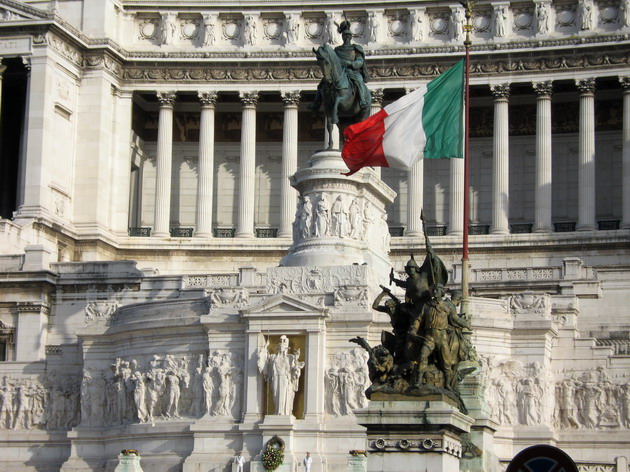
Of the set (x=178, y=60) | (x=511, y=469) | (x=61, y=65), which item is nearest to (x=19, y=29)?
(x=61, y=65)

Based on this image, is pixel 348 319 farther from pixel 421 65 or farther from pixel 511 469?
pixel 421 65

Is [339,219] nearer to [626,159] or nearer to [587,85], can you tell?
[626,159]

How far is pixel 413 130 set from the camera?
47.0 metres

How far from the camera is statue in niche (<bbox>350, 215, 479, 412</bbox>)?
30266 millimetres

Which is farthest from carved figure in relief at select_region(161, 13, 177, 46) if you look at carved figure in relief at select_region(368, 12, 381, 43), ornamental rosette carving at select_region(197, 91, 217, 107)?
carved figure in relief at select_region(368, 12, 381, 43)

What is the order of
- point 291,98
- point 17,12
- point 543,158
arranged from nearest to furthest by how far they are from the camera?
1. point 17,12
2. point 543,158
3. point 291,98

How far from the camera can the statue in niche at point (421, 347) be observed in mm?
30266

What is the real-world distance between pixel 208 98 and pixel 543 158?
61.6ft

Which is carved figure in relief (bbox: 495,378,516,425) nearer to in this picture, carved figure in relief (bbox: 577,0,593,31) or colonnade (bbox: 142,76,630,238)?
colonnade (bbox: 142,76,630,238)

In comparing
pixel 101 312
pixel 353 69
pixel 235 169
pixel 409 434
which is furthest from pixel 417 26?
pixel 409 434

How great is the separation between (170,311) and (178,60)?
37.9 metres

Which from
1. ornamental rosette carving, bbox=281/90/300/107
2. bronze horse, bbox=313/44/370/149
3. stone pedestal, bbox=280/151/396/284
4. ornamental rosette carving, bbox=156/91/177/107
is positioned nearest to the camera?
stone pedestal, bbox=280/151/396/284

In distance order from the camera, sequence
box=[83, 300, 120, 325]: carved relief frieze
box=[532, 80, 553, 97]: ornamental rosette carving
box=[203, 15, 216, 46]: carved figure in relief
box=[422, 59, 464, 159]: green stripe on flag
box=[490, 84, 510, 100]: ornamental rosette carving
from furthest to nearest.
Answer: box=[203, 15, 216, 46]: carved figure in relief < box=[490, 84, 510, 100]: ornamental rosette carving < box=[532, 80, 553, 97]: ornamental rosette carving < box=[83, 300, 120, 325]: carved relief frieze < box=[422, 59, 464, 159]: green stripe on flag

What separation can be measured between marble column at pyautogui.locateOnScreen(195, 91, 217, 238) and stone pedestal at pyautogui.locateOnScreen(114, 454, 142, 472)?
39.1 metres
